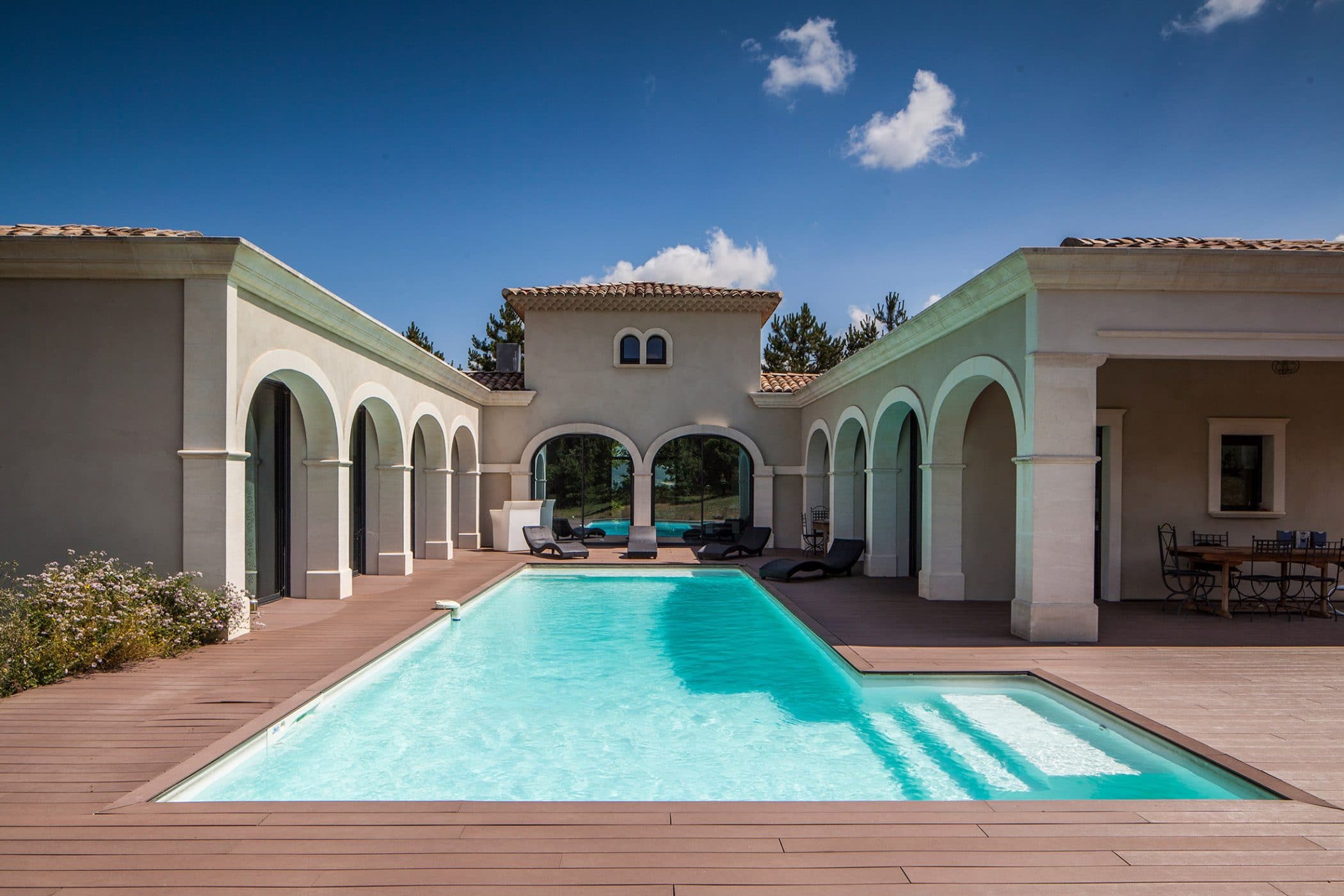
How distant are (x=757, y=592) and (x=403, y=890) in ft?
33.8

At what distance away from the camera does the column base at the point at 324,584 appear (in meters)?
10.9

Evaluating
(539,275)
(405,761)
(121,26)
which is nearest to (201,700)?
(405,761)

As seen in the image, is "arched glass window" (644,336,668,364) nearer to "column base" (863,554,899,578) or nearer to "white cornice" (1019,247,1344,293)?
"column base" (863,554,899,578)

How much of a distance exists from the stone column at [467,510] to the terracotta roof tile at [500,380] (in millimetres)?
2546

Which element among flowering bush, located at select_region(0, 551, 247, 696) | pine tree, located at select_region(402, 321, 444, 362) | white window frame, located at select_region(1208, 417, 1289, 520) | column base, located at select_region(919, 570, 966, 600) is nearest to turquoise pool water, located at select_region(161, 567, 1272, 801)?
flowering bush, located at select_region(0, 551, 247, 696)

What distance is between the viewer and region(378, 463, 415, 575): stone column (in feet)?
44.4

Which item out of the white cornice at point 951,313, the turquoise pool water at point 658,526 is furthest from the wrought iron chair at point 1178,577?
the turquoise pool water at point 658,526

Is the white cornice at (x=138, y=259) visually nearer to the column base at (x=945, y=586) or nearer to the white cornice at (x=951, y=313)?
the white cornice at (x=951, y=313)

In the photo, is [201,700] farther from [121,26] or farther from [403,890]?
[121,26]

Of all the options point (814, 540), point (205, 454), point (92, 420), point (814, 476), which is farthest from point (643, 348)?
point (92, 420)

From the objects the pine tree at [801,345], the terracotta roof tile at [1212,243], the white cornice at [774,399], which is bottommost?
the white cornice at [774,399]

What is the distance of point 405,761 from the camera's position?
5.43 m

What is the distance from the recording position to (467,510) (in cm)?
1900

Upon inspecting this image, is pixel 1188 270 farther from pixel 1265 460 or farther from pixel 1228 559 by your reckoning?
pixel 1265 460
